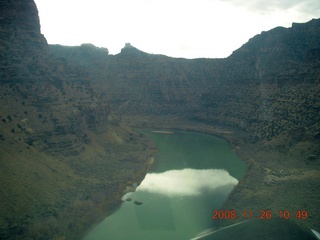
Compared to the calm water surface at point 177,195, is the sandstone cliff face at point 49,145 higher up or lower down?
higher up

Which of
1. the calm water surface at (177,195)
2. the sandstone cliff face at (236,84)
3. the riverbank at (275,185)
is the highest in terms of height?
the sandstone cliff face at (236,84)

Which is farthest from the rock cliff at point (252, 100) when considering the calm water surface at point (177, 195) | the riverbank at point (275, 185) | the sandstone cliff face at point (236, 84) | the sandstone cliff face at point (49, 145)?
the sandstone cliff face at point (49, 145)

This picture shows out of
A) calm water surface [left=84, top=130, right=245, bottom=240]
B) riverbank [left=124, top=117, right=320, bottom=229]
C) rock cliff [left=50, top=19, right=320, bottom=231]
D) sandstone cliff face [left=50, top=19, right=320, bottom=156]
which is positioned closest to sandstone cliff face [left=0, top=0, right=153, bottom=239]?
calm water surface [left=84, top=130, right=245, bottom=240]

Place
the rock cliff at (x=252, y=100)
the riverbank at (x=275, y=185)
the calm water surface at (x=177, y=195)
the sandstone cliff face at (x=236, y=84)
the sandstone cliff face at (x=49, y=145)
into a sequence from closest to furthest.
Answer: the sandstone cliff face at (x=49, y=145)
the calm water surface at (x=177, y=195)
the riverbank at (x=275, y=185)
the rock cliff at (x=252, y=100)
the sandstone cliff face at (x=236, y=84)

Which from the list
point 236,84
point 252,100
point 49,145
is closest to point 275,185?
point 49,145

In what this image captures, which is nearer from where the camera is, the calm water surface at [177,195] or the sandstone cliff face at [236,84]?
the calm water surface at [177,195]

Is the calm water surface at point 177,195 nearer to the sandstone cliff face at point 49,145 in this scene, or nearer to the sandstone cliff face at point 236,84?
the sandstone cliff face at point 49,145

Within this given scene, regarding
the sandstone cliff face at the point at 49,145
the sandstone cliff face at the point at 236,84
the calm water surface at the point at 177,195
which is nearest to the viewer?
the sandstone cliff face at the point at 49,145
